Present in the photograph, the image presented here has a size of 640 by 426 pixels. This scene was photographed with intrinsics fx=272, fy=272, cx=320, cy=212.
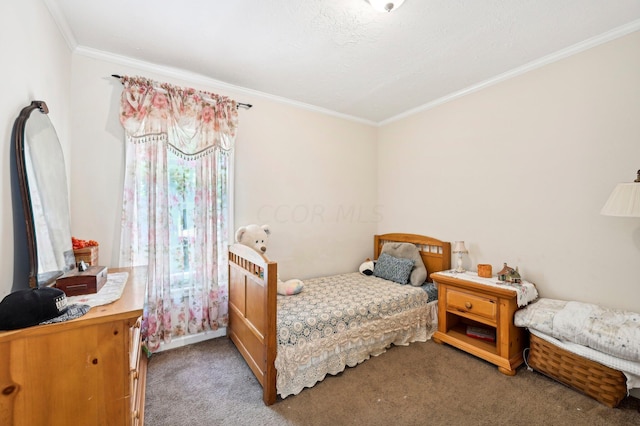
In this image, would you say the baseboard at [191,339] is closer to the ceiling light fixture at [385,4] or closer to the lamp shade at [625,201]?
the ceiling light fixture at [385,4]

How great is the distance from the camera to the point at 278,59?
7.54ft

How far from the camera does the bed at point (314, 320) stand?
184 centimetres

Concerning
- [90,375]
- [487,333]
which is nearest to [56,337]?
[90,375]

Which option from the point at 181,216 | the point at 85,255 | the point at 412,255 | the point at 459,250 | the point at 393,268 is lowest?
the point at 393,268

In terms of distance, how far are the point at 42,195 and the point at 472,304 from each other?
306 centimetres

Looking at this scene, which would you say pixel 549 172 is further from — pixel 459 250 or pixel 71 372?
pixel 71 372

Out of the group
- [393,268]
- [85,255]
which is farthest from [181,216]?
[393,268]

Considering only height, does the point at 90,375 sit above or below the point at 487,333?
above

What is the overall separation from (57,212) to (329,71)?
2246mm

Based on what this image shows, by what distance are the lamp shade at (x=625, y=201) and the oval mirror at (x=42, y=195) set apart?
3207 mm

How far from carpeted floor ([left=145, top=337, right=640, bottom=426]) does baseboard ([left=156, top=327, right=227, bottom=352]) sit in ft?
0.29

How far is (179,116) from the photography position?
2.42 meters

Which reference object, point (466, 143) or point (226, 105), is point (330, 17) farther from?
point (466, 143)

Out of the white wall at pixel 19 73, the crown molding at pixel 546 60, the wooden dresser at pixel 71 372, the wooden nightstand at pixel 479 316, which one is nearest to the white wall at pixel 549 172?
the crown molding at pixel 546 60
